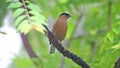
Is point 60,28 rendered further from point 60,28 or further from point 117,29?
point 117,29

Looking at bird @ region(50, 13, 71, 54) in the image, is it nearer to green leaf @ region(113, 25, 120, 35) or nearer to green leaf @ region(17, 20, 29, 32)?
green leaf @ region(113, 25, 120, 35)

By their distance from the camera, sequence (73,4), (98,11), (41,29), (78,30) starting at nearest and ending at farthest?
1. (41,29)
2. (73,4)
3. (98,11)
4. (78,30)

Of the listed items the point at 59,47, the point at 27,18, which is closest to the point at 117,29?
the point at 59,47

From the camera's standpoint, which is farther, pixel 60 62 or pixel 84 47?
pixel 84 47

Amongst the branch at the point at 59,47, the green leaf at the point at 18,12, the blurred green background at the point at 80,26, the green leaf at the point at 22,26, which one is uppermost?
the green leaf at the point at 18,12

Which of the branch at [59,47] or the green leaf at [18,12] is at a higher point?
the green leaf at [18,12]

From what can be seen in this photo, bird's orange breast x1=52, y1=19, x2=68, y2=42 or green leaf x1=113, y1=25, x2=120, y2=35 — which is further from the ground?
Result: green leaf x1=113, y1=25, x2=120, y2=35

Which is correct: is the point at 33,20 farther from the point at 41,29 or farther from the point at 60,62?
the point at 60,62

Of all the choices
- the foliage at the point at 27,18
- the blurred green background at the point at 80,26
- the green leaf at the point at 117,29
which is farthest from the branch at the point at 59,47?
the blurred green background at the point at 80,26

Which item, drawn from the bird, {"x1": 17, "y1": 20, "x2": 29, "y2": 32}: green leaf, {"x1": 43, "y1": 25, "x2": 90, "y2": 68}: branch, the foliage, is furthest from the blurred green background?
{"x1": 17, "y1": 20, "x2": 29, "y2": 32}: green leaf

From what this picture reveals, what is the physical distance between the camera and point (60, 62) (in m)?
3.63

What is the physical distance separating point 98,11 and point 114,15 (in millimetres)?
592

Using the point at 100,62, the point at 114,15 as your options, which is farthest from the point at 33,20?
the point at 114,15

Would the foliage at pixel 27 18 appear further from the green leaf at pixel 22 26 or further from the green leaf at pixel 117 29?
the green leaf at pixel 117 29
